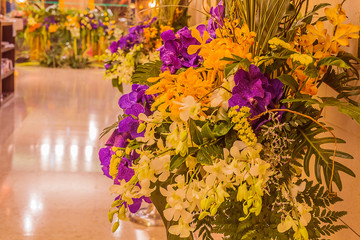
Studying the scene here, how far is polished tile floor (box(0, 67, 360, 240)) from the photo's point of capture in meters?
2.85

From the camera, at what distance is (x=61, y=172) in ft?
13.4

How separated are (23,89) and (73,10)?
Result: 3.46 meters

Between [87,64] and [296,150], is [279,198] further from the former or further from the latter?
[87,64]

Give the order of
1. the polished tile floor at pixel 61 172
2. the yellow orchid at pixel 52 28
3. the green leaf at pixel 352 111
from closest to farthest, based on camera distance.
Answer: the green leaf at pixel 352 111, the polished tile floor at pixel 61 172, the yellow orchid at pixel 52 28

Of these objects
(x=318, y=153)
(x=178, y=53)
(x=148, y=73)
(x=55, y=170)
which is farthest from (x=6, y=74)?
(x=318, y=153)

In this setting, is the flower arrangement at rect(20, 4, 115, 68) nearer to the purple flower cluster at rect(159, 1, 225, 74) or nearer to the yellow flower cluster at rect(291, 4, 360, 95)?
the purple flower cluster at rect(159, 1, 225, 74)

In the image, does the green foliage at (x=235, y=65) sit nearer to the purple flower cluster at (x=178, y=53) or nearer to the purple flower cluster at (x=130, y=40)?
the purple flower cluster at (x=178, y=53)

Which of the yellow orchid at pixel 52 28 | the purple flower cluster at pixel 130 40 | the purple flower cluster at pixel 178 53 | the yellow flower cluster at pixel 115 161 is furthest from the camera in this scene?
the yellow orchid at pixel 52 28

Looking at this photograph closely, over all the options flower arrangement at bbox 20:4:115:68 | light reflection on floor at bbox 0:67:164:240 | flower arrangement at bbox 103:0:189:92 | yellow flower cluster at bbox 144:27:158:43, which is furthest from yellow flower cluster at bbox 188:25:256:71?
flower arrangement at bbox 20:4:115:68

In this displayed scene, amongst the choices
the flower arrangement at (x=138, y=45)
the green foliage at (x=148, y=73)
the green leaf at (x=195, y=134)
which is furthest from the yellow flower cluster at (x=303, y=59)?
the flower arrangement at (x=138, y=45)

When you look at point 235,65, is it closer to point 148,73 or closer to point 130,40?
point 148,73

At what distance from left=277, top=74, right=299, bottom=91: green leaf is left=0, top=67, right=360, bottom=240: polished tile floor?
1.12 ft

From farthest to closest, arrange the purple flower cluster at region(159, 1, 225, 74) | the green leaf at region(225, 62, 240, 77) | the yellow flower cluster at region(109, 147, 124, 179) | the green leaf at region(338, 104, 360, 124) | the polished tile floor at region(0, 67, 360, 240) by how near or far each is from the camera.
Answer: the polished tile floor at region(0, 67, 360, 240) → the purple flower cluster at region(159, 1, 225, 74) → the yellow flower cluster at region(109, 147, 124, 179) → the green leaf at region(225, 62, 240, 77) → the green leaf at region(338, 104, 360, 124)

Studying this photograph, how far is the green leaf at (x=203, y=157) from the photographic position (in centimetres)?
100
